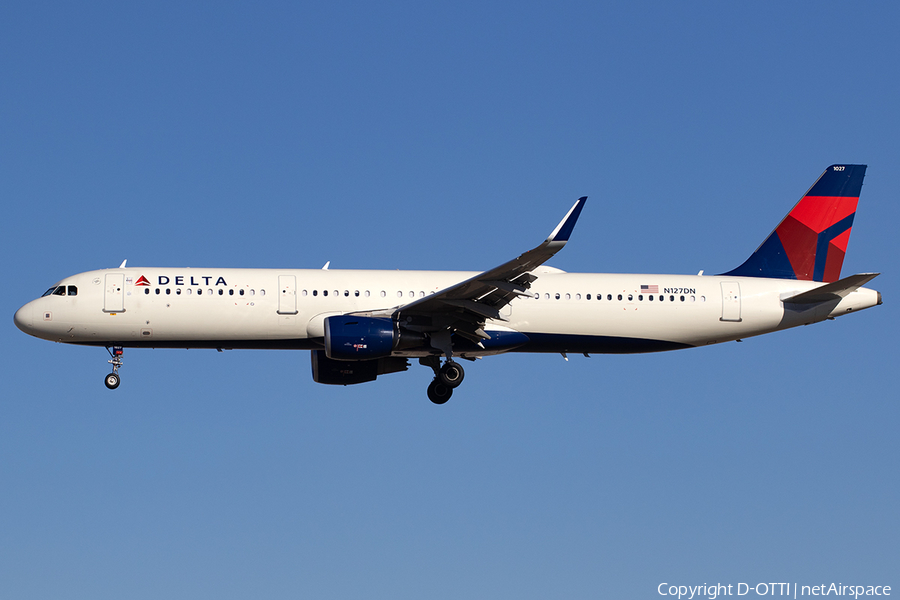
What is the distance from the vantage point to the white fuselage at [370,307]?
33.4 meters

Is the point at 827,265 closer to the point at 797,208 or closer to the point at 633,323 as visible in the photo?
the point at 797,208

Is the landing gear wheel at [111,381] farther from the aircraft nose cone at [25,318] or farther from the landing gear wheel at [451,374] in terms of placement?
the landing gear wheel at [451,374]

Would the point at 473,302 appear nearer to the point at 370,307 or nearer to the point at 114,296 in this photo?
the point at 370,307

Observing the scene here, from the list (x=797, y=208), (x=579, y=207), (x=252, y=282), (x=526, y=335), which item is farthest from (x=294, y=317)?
(x=797, y=208)

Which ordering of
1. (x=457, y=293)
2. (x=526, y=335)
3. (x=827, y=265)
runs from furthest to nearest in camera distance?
(x=827, y=265)
(x=526, y=335)
(x=457, y=293)

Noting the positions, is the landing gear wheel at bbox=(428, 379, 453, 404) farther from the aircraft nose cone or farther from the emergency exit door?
the aircraft nose cone

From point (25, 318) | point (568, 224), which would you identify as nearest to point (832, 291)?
point (568, 224)

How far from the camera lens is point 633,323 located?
116ft

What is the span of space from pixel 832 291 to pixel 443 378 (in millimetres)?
13093

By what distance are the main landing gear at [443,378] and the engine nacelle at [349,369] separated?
54.4 inches

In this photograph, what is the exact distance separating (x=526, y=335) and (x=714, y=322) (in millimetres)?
6511

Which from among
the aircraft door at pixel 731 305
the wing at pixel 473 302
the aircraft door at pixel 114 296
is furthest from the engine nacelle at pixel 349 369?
the aircraft door at pixel 731 305

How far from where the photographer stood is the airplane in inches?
1309

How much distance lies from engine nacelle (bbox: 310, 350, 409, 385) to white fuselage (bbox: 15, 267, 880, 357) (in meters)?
3.27
